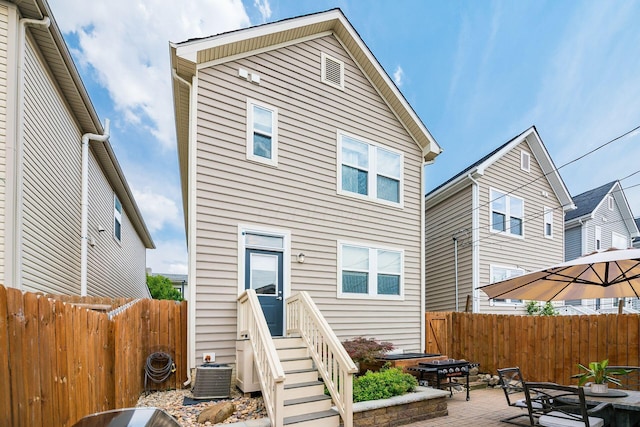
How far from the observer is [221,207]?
730 cm

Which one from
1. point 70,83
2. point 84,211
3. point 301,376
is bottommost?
point 301,376

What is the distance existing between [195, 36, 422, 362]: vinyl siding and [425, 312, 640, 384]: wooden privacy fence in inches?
55.5

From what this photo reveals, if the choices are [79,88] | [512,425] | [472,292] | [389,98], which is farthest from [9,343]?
[472,292]

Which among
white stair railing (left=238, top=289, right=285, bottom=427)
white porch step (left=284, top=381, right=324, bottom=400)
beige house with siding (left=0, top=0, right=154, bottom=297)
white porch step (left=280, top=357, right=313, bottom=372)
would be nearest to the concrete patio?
white porch step (left=284, top=381, right=324, bottom=400)

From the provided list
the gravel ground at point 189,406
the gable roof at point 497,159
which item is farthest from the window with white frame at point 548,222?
the gravel ground at point 189,406

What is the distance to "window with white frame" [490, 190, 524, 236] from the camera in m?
13.2

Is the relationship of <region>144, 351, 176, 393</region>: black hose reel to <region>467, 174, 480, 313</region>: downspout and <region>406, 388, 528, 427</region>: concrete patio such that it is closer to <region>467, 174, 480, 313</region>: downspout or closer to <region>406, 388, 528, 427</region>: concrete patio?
<region>406, 388, 528, 427</region>: concrete patio

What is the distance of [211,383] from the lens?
19.9 feet

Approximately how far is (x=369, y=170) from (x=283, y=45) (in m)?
3.48

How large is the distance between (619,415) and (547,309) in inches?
358

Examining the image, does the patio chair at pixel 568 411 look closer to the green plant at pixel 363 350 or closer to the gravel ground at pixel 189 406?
the green plant at pixel 363 350

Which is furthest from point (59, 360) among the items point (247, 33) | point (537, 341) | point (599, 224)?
point (599, 224)

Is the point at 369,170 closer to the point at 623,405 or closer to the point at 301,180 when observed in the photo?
the point at 301,180

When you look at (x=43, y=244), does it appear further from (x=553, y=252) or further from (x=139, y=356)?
(x=553, y=252)
